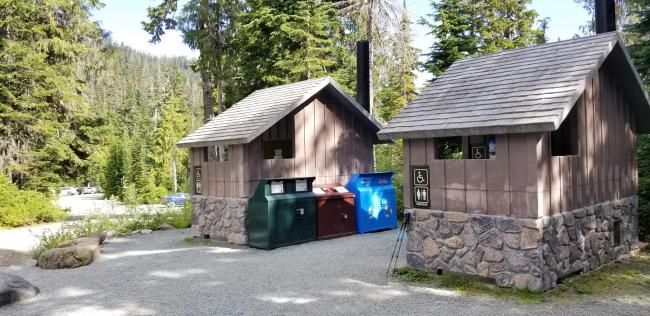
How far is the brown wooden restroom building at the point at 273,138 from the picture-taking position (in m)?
11.8

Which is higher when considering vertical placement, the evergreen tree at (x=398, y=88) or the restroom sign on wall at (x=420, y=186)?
the evergreen tree at (x=398, y=88)

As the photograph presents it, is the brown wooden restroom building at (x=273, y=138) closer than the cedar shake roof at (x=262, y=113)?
No

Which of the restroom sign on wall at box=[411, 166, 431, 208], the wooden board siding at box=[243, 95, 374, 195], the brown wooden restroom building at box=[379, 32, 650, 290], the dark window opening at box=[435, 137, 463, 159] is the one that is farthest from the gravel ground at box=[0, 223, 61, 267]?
the dark window opening at box=[435, 137, 463, 159]

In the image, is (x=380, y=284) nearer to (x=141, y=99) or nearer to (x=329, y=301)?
(x=329, y=301)

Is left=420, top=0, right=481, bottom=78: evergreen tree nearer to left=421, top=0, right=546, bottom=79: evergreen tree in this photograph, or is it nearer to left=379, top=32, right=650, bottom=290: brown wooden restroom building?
left=421, top=0, right=546, bottom=79: evergreen tree

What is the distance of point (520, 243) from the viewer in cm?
703

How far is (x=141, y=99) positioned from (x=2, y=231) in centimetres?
6251

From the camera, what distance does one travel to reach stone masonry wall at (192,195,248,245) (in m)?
11.8

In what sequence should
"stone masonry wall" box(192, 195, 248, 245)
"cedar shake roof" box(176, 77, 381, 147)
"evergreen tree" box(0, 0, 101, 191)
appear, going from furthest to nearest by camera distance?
"evergreen tree" box(0, 0, 101, 191)
"stone masonry wall" box(192, 195, 248, 245)
"cedar shake roof" box(176, 77, 381, 147)

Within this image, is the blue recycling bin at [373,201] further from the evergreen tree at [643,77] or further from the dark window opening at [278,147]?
the evergreen tree at [643,77]

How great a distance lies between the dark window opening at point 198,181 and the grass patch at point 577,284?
6833 millimetres

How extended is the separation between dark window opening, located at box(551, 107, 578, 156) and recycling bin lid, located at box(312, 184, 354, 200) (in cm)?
520

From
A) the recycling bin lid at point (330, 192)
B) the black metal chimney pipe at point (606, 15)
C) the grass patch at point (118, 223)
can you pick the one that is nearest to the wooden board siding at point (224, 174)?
the recycling bin lid at point (330, 192)

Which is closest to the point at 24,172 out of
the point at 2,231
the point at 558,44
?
the point at 2,231
